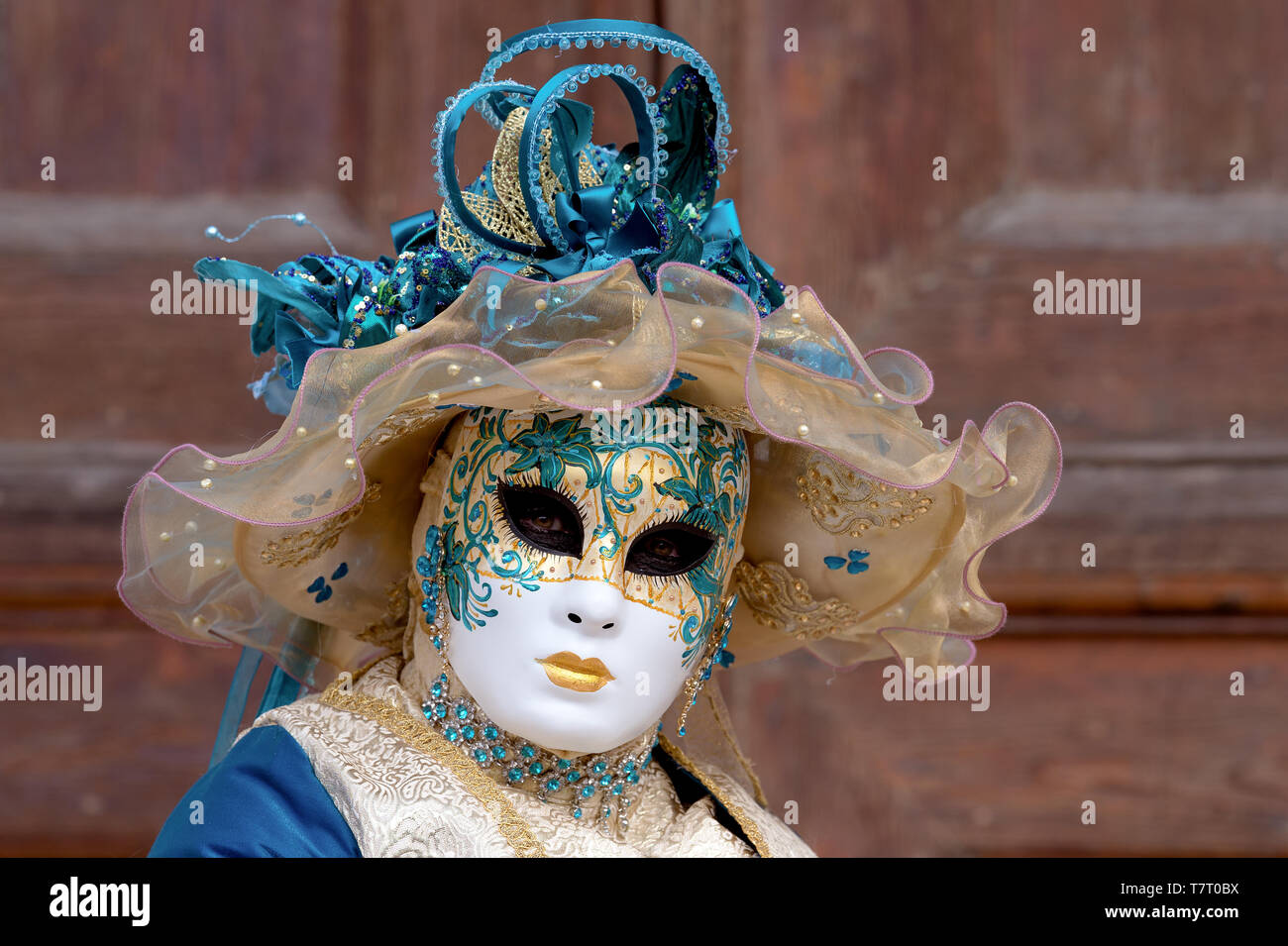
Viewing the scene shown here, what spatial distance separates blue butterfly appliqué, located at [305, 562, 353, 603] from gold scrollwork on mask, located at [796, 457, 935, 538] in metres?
0.49

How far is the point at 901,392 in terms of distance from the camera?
133 cm

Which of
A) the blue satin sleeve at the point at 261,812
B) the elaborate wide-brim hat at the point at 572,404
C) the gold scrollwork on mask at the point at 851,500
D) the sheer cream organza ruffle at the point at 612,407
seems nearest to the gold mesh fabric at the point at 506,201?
the elaborate wide-brim hat at the point at 572,404

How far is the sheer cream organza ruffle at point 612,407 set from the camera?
3.96 feet

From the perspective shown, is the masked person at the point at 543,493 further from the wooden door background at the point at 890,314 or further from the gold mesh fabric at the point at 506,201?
the wooden door background at the point at 890,314

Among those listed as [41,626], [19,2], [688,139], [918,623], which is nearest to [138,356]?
[41,626]

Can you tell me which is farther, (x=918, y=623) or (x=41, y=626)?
(x=41, y=626)

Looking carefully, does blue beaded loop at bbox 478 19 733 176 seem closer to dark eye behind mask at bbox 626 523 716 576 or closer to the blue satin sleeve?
dark eye behind mask at bbox 626 523 716 576

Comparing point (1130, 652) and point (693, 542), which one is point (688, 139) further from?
point (1130, 652)

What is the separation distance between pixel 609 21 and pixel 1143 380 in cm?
113

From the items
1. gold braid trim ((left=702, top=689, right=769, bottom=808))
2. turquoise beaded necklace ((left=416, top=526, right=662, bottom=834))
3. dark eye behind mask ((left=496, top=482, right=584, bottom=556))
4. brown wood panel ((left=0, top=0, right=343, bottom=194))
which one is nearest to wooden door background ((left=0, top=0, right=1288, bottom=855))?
brown wood panel ((left=0, top=0, right=343, bottom=194))

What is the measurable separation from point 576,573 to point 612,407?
0.64 feet

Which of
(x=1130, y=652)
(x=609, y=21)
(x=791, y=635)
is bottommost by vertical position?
(x=1130, y=652)

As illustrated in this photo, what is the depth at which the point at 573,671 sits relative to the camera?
1.30m

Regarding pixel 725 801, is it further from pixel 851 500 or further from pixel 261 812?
pixel 261 812
